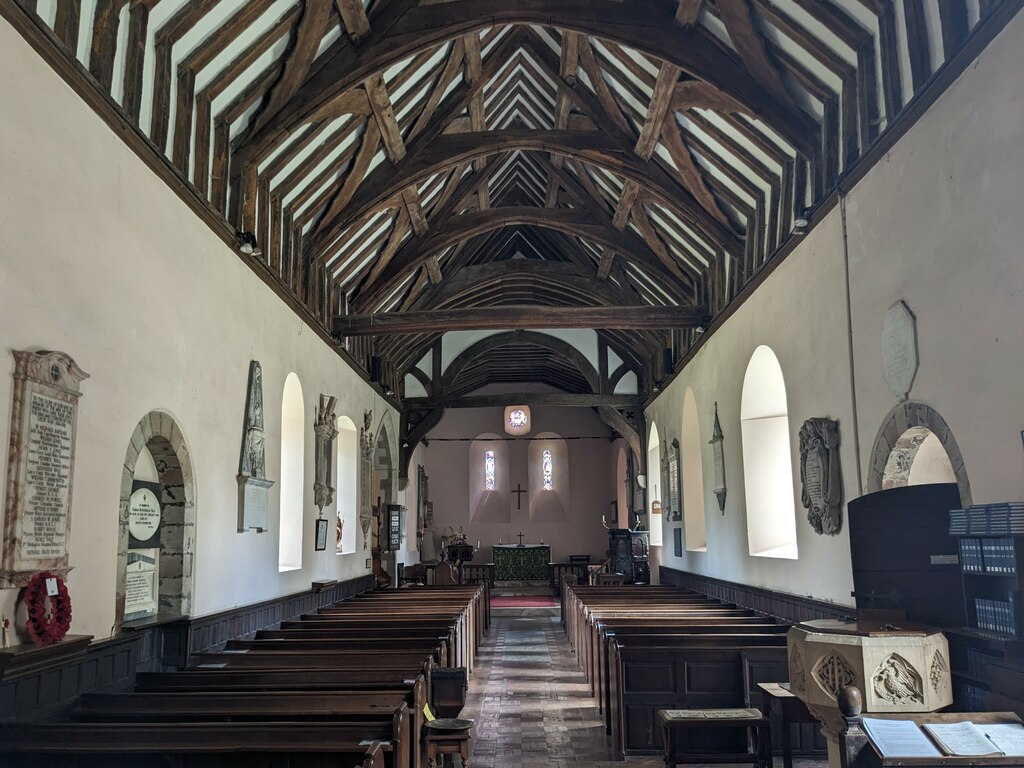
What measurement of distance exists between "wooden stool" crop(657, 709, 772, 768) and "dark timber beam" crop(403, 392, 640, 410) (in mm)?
10352

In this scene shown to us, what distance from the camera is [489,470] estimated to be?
22453mm

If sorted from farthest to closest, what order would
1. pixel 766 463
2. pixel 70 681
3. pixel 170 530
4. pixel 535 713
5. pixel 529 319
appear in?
pixel 529 319, pixel 766 463, pixel 535 713, pixel 170 530, pixel 70 681

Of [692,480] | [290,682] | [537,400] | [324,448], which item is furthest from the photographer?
[537,400]

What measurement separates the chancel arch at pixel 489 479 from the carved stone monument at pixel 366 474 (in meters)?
9.15

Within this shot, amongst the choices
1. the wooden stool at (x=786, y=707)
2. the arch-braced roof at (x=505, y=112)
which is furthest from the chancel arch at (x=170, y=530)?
the wooden stool at (x=786, y=707)

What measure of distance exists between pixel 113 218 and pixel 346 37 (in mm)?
2922

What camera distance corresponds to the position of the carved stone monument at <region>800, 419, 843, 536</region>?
635 cm

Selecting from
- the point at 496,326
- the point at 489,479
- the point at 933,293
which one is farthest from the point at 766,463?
the point at 489,479

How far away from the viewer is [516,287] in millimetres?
14836

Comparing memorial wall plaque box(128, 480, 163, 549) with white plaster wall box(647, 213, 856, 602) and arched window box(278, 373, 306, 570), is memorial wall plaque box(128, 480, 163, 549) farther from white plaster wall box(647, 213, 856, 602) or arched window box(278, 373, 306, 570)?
white plaster wall box(647, 213, 856, 602)

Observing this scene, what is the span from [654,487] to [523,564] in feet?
20.0

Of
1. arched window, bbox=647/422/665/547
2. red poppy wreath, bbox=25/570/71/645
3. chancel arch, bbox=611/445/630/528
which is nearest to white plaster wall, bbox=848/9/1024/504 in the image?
red poppy wreath, bbox=25/570/71/645

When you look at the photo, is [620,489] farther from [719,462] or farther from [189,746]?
[189,746]

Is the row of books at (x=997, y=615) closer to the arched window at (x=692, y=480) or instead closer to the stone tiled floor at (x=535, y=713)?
the stone tiled floor at (x=535, y=713)
